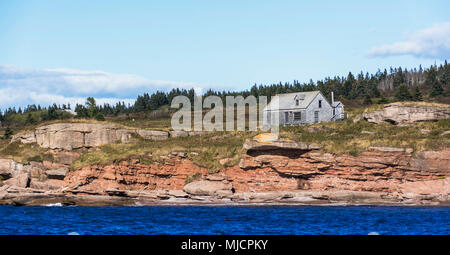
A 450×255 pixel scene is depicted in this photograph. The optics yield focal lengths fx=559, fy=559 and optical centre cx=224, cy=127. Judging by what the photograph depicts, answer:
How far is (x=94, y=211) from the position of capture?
41250mm

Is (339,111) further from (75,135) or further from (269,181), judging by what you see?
(75,135)

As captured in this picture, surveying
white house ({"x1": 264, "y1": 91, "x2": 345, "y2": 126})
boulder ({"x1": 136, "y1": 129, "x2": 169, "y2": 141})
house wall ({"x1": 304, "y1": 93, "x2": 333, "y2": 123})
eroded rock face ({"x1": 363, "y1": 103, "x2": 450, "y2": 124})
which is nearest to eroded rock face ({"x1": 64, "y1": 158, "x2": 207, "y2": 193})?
boulder ({"x1": 136, "y1": 129, "x2": 169, "y2": 141})

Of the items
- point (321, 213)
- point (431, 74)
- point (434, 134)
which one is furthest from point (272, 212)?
point (431, 74)

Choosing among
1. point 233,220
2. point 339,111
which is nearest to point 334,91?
point 339,111

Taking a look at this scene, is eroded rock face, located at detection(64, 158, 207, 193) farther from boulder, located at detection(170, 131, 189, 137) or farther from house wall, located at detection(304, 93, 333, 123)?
house wall, located at detection(304, 93, 333, 123)

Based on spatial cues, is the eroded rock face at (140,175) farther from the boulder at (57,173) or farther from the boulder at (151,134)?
the boulder at (151,134)

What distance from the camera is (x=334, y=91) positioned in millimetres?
126125

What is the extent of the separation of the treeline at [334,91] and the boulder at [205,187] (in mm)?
51523

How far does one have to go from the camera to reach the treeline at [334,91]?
108562 millimetres

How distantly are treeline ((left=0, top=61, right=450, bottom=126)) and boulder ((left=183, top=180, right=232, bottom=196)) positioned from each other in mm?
A: 51523

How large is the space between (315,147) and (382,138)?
18.9ft

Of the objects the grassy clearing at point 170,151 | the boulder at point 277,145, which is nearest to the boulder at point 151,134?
the grassy clearing at point 170,151

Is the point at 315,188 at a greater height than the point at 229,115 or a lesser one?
lesser
